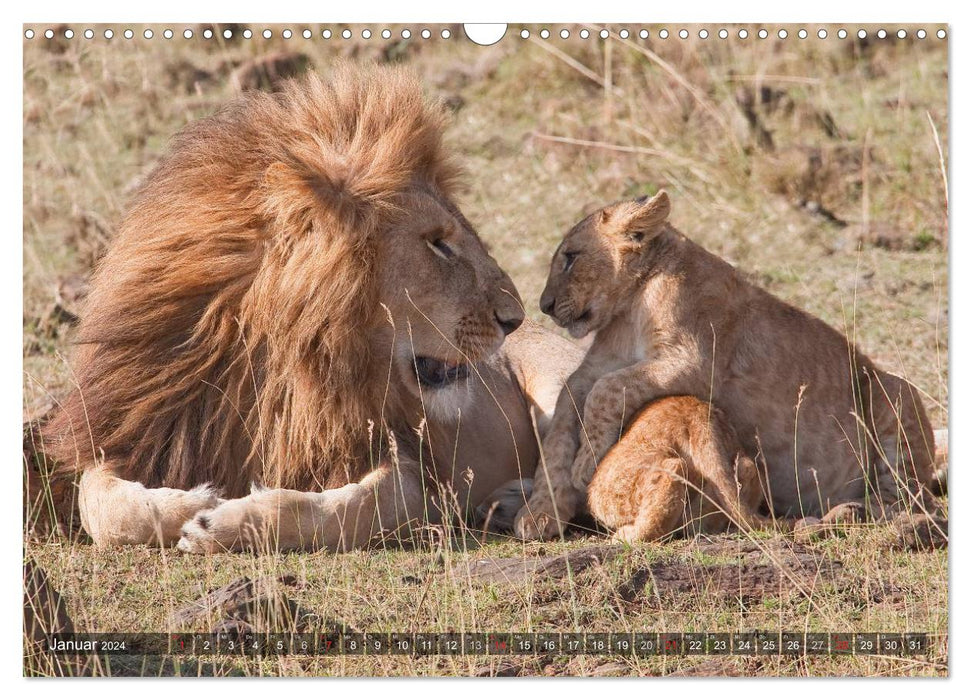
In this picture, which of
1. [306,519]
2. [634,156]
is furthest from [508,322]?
[634,156]

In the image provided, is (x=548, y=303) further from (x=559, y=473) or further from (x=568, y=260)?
(x=559, y=473)

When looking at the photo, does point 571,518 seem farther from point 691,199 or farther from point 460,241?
point 691,199

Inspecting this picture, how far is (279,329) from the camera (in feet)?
12.9

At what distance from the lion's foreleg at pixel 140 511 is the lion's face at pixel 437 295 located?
2.27 feet

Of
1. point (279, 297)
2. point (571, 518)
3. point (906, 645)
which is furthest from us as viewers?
point (571, 518)

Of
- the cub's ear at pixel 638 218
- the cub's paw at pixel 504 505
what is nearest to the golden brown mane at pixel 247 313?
the cub's paw at pixel 504 505

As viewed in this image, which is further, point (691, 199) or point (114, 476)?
point (691, 199)

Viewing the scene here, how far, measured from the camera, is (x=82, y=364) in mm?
4113

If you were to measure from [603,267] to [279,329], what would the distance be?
105 centimetres

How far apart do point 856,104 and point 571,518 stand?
3450 millimetres

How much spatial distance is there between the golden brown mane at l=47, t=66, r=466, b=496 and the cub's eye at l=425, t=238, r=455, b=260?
14 centimetres

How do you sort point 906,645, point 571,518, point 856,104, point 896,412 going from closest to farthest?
point 906,645
point 571,518
point 896,412
point 856,104

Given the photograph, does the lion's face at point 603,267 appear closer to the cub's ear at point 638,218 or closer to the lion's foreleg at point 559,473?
the cub's ear at point 638,218

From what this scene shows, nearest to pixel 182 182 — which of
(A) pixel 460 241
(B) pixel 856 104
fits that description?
(A) pixel 460 241
